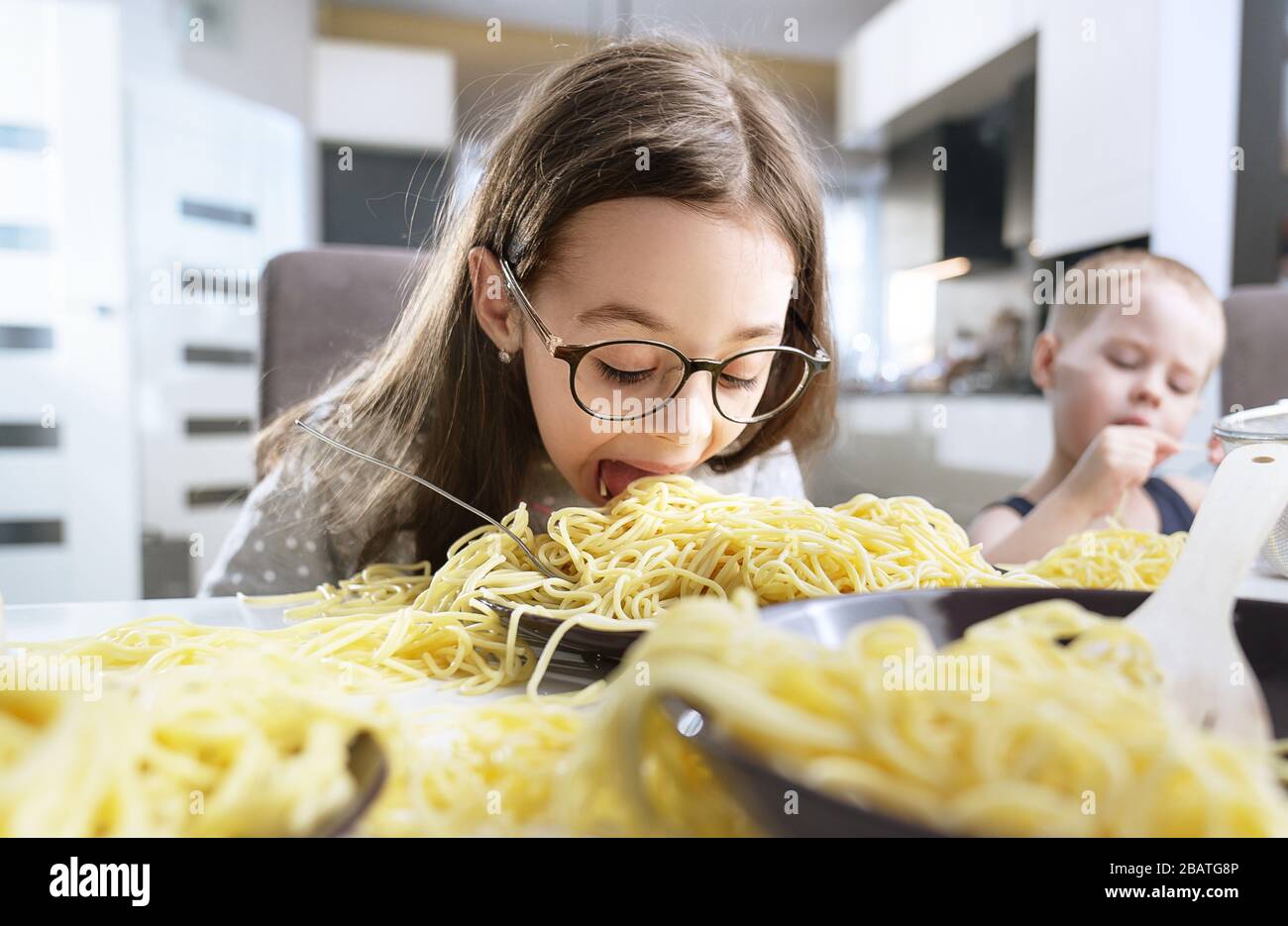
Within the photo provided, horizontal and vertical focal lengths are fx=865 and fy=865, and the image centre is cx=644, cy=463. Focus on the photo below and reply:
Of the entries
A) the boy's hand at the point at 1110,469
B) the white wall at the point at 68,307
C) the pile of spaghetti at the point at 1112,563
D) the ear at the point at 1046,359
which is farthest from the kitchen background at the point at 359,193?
the pile of spaghetti at the point at 1112,563

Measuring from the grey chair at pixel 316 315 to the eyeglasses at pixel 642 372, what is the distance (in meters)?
0.66

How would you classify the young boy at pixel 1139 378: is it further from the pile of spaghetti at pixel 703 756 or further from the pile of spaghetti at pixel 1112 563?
the pile of spaghetti at pixel 703 756

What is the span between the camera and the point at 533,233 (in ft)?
2.78

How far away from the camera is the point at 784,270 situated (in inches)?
33.4

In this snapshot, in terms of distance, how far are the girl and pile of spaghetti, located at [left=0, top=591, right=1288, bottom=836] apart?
47 cm

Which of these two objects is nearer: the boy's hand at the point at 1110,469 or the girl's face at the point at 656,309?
the girl's face at the point at 656,309

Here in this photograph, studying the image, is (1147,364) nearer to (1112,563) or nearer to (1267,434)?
(1267,434)

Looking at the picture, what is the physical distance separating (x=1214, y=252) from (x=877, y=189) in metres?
3.10

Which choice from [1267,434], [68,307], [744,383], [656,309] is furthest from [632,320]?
[68,307]

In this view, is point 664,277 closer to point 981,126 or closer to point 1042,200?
point 1042,200

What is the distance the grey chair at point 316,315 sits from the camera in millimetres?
1374

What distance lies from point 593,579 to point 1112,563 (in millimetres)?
407

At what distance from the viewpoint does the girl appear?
0.77 metres

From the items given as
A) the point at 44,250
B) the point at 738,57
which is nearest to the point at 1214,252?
the point at 738,57
